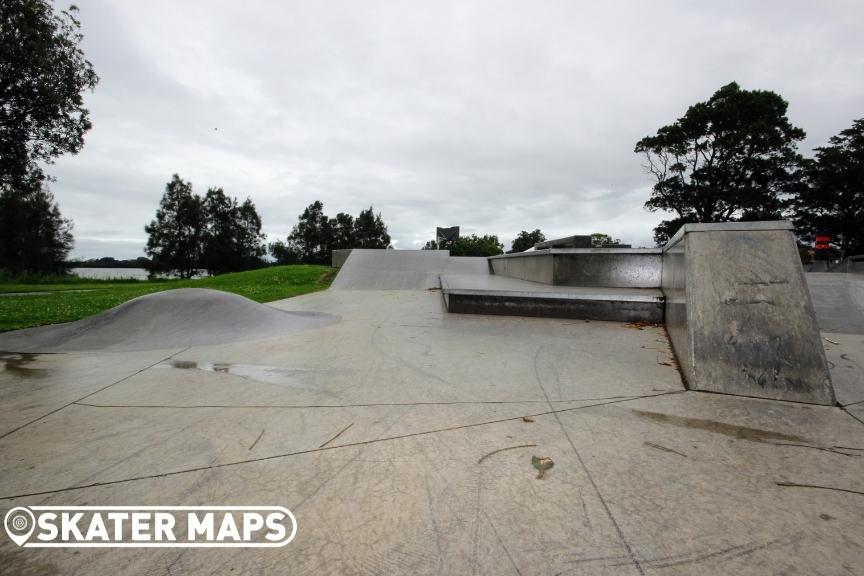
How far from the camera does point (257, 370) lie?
3.59m

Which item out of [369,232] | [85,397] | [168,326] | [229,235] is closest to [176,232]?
[229,235]

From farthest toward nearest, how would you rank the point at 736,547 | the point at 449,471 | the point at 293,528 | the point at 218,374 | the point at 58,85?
the point at 58,85 < the point at 218,374 < the point at 449,471 < the point at 293,528 < the point at 736,547

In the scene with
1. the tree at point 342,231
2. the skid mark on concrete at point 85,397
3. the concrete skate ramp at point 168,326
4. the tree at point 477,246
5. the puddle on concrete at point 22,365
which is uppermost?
the tree at point 342,231

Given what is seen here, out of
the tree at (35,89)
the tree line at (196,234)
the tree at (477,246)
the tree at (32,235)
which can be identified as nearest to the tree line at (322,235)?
the tree line at (196,234)

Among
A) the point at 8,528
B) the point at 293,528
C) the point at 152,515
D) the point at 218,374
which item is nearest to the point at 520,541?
the point at 293,528

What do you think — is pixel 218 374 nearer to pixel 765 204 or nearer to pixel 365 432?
pixel 365 432

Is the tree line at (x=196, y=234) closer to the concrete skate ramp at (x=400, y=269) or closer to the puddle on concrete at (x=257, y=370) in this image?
the concrete skate ramp at (x=400, y=269)

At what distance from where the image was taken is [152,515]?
1541 millimetres

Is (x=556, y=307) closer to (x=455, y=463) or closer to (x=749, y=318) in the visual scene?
(x=749, y=318)

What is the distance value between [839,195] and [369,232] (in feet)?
188

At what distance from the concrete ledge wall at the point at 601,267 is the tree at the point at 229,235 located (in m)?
54.6

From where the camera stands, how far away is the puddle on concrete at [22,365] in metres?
3.56

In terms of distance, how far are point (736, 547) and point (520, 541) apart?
0.76m

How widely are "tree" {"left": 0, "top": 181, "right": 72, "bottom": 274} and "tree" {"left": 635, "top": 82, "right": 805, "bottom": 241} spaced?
61.9 meters
